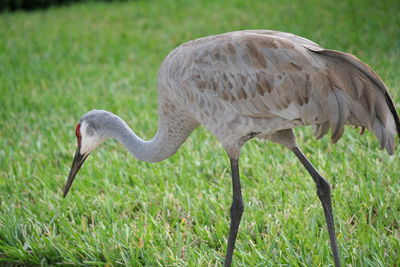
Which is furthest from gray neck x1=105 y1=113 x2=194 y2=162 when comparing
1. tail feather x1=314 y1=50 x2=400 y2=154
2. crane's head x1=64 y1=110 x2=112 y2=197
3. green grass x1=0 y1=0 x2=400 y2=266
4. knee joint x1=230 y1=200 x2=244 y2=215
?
tail feather x1=314 y1=50 x2=400 y2=154

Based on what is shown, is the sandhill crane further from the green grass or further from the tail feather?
the green grass

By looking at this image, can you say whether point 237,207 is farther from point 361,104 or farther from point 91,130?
point 91,130

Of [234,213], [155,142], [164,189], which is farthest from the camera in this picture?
[164,189]

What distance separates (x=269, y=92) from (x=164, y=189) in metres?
1.62

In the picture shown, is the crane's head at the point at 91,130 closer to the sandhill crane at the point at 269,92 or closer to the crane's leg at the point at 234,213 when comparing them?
the sandhill crane at the point at 269,92

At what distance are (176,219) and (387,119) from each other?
5.74 feet

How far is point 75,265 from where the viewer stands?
11.8ft

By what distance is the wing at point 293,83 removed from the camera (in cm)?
292

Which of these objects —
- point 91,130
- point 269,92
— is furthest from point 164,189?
point 269,92

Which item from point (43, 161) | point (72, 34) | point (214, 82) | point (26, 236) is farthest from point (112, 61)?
point (214, 82)

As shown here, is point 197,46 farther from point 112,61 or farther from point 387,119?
point 112,61

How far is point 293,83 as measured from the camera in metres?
2.99

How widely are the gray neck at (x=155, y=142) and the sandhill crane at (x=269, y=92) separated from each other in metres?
0.13

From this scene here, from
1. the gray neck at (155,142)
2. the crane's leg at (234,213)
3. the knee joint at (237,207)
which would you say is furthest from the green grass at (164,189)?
the gray neck at (155,142)
